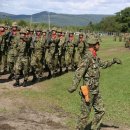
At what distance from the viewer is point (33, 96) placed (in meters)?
15.9

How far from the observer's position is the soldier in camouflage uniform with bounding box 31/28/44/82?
19.1m

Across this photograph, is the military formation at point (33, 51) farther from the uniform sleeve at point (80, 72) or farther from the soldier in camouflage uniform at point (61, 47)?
the uniform sleeve at point (80, 72)

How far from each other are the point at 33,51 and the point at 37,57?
0.34 metres

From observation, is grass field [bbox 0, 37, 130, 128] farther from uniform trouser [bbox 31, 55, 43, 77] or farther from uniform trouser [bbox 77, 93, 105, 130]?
uniform trouser [bbox 77, 93, 105, 130]

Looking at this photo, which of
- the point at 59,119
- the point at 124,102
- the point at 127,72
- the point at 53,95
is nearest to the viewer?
the point at 59,119

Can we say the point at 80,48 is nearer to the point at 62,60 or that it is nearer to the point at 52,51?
the point at 62,60

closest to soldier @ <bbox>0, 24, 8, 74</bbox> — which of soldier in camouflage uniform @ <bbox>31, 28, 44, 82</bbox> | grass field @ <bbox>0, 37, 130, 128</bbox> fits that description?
soldier in camouflage uniform @ <bbox>31, 28, 44, 82</bbox>

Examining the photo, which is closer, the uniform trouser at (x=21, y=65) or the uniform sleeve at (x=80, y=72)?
the uniform sleeve at (x=80, y=72)

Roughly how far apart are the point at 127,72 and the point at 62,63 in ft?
10.1

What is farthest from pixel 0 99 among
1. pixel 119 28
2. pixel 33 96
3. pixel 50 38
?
pixel 119 28

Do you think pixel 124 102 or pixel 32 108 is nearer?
pixel 32 108

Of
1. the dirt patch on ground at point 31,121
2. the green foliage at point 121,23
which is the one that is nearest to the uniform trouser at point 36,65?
the dirt patch on ground at point 31,121

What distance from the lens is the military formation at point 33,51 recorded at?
701 inches

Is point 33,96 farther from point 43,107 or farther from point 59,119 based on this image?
point 59,119
